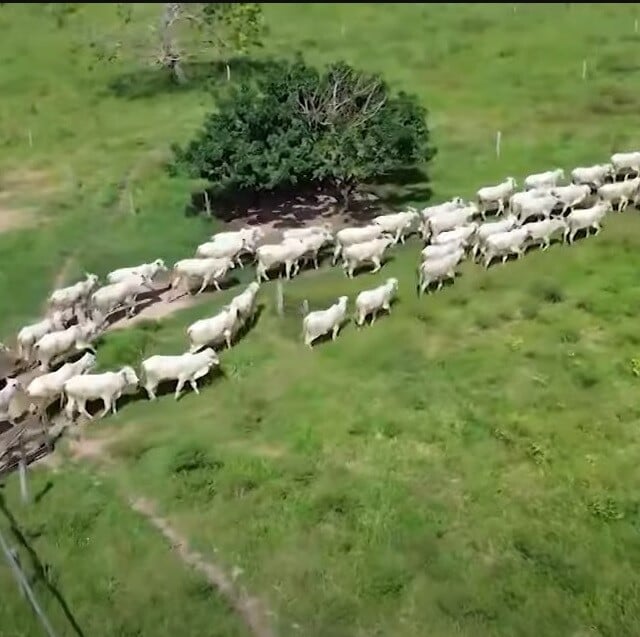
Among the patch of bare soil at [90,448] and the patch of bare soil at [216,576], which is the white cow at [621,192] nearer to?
the patch of bare soil at [90,448]

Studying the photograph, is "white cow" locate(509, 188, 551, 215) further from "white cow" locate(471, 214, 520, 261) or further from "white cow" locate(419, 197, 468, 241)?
"white cow" locate(419, 197, 468, 241)

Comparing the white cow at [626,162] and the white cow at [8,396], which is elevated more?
the white cow at [626,162]

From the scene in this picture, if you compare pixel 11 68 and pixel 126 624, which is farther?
pixel 11 68

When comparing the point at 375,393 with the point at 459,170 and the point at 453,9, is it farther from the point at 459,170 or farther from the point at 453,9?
the point at 453,9

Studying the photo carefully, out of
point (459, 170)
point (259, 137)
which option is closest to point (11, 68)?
point (259, 137)

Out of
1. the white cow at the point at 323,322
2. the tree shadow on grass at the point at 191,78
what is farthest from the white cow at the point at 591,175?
the tree shadow on grass at the point at 191,78

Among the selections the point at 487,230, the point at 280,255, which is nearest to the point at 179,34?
the point at 280,255

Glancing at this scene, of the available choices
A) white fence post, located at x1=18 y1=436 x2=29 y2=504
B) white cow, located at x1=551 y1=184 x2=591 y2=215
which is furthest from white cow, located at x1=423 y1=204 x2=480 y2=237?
white fence post, located at x1=18 y1=436 x2=29 y2=504

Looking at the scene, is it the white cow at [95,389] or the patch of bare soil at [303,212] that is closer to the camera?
the white cow at [95,389]

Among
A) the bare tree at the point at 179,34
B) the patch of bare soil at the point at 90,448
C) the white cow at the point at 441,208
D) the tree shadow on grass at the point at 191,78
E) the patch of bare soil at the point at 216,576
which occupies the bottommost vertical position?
the patch of bare soil at the point at 216,576
